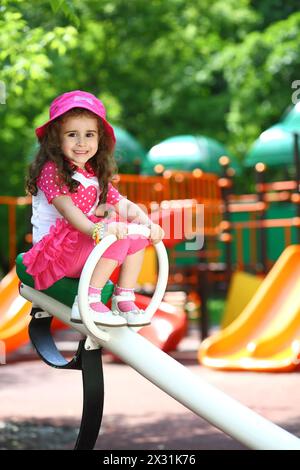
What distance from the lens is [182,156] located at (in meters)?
20.1

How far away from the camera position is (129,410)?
7.25 meters

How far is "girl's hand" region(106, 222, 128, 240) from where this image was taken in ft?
12.3

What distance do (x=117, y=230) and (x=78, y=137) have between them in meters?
0.49

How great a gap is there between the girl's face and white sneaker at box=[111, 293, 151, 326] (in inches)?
23.5

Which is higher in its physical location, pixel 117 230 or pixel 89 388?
pixel 117 230

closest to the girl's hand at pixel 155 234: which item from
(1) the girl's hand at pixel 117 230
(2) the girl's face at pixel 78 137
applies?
(1) the girl's hand at pixel 117 230

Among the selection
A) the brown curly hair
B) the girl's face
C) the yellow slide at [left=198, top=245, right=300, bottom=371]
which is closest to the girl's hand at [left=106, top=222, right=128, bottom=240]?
the brown curly hair

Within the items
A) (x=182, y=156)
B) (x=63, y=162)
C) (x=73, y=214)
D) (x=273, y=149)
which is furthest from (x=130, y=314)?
(x=182, y=156)

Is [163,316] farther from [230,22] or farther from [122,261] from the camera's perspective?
[230,22]

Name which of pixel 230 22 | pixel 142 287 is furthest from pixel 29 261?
pixel 230 22

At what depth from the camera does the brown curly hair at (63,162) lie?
3951 millimetres

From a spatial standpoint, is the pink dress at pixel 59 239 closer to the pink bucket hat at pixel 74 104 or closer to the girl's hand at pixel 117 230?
the girl's hand at pixel 117 230

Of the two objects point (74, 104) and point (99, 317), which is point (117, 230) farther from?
point (74, 104)

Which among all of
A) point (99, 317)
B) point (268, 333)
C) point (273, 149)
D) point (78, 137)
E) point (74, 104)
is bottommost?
point (268, 333)
